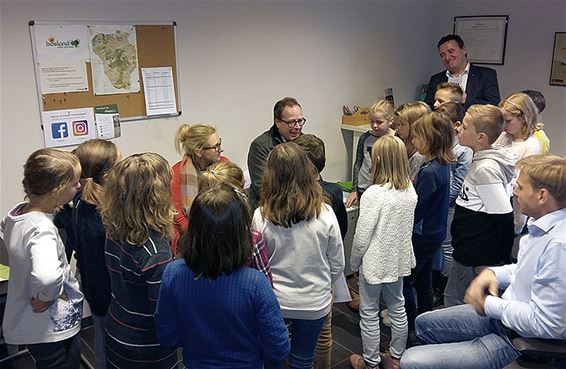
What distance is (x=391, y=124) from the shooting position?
10.1ft

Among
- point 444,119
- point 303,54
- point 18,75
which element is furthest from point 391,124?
point 18,75

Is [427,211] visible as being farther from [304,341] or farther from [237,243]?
[237,243]

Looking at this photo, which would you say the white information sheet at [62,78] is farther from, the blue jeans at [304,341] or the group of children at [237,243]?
the blue jeans at [304,341]

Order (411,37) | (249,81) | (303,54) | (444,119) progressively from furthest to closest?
(411,37) < (303,54) < (249,81) < (444,119)

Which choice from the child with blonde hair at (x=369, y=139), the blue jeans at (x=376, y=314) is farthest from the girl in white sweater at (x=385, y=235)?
the child with blonde hair at (x=369, y=139)

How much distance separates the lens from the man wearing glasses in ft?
9.25

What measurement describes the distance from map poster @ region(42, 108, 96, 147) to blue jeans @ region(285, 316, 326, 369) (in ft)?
5.40

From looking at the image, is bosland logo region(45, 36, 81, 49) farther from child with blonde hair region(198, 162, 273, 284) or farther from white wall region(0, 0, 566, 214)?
child with blonde hair region(198, 162, 273, 284)

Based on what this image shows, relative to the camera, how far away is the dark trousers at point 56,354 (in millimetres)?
1797

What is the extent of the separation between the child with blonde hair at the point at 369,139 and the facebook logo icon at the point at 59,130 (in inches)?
71.9

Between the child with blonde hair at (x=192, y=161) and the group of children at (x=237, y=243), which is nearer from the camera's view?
the group of children at (x=237, y=243)

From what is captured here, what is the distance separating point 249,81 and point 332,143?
990 mm

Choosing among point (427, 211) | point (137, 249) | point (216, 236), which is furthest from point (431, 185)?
point (137, 249)

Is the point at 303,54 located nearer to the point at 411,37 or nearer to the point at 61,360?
the point at 411,37
